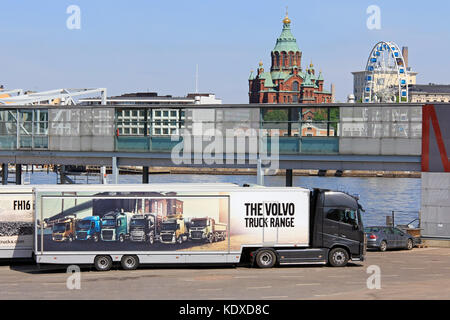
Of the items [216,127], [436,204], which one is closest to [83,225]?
[216,127]

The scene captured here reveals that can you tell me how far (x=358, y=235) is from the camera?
1175 inches

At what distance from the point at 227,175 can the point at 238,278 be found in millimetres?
125801

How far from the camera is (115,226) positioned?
91.9 ft

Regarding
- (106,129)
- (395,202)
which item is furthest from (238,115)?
(395,202)

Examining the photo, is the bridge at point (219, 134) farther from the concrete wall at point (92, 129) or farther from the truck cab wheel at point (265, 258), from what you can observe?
the truck cab wheel at point (265, 258)

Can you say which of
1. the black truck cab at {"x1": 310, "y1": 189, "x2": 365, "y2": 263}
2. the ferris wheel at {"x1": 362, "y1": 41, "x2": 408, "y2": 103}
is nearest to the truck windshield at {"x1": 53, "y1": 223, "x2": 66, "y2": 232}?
the black truck cab at {"x1": 310, "y1": 189, "x2": 365, "y2": 263}

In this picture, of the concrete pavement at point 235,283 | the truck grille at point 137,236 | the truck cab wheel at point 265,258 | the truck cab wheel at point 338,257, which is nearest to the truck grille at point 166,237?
the truck grille at point 137,236

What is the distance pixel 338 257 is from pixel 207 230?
5.22m

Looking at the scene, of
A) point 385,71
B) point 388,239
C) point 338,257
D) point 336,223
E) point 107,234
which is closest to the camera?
point 107,234

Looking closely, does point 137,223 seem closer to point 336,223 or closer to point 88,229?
point 88,229

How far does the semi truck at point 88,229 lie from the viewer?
27812 mm

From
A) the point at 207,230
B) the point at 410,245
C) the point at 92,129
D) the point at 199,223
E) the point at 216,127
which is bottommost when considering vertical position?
the point at 410,245

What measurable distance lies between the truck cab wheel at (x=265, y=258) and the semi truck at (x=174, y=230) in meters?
2.87

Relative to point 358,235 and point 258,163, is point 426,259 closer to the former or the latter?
point 358,235
